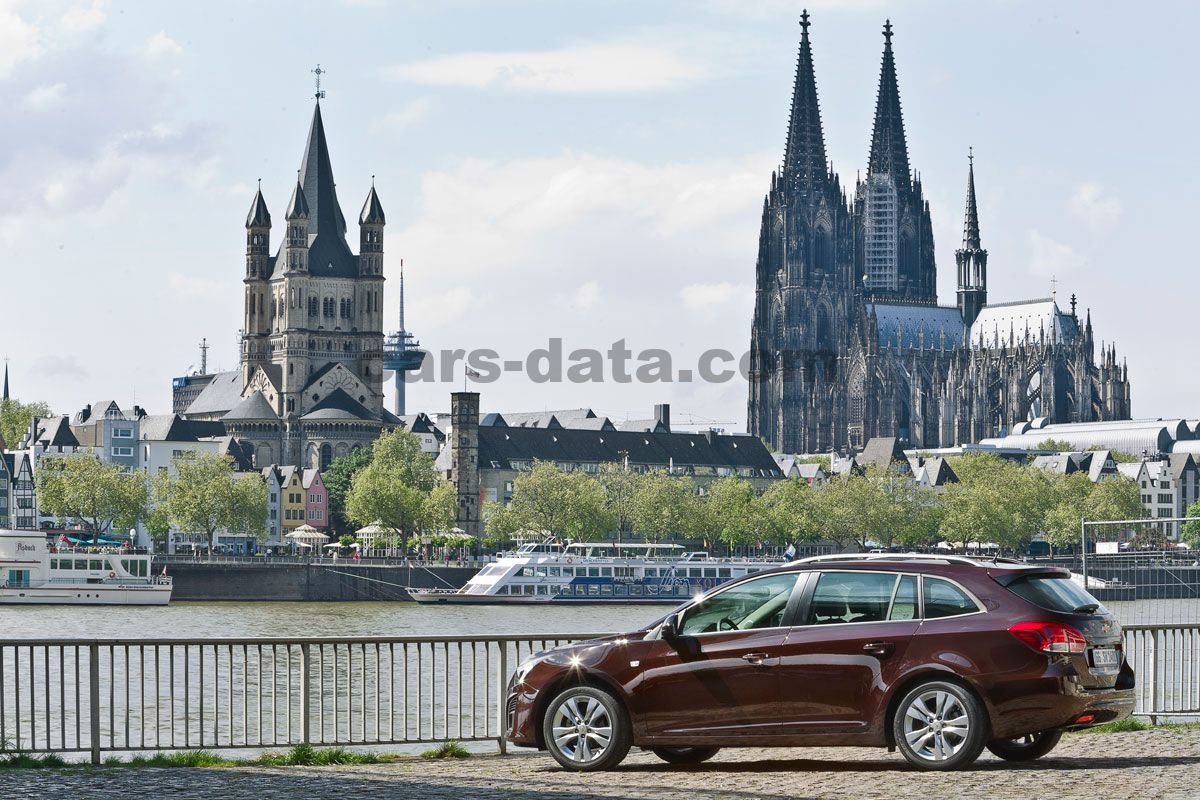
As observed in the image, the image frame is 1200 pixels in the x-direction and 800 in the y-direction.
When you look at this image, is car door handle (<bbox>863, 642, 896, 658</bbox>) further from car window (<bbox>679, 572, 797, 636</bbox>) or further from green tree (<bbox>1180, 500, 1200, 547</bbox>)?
green tree (<bbox>1180, 500, 1200, 547</bbox>)

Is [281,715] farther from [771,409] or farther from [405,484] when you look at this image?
[771,409]

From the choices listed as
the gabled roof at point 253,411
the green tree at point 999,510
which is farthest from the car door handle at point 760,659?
the gabled roof at point 253,411

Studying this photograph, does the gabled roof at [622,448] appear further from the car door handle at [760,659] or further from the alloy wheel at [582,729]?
the car door handle at [760,659]

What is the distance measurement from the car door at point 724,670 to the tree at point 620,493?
356 ft

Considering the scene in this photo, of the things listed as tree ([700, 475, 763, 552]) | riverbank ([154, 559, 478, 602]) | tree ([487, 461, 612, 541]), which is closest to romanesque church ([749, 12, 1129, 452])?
tree ([700, 475, 763, 552])

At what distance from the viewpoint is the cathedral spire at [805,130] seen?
19350cm

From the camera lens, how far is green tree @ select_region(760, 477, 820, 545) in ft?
424

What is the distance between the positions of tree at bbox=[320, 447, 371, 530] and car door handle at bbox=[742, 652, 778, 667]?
12807cm

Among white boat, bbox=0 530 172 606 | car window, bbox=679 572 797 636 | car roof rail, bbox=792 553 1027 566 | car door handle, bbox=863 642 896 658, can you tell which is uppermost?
car roof rail, bbox=792 553 1027 566

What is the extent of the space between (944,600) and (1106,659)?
1.20 m

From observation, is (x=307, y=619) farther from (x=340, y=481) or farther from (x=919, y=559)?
(x=340, y=481)

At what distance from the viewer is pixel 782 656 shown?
49.2 ft

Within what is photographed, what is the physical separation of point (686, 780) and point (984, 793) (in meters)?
2.14

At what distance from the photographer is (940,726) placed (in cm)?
1453
